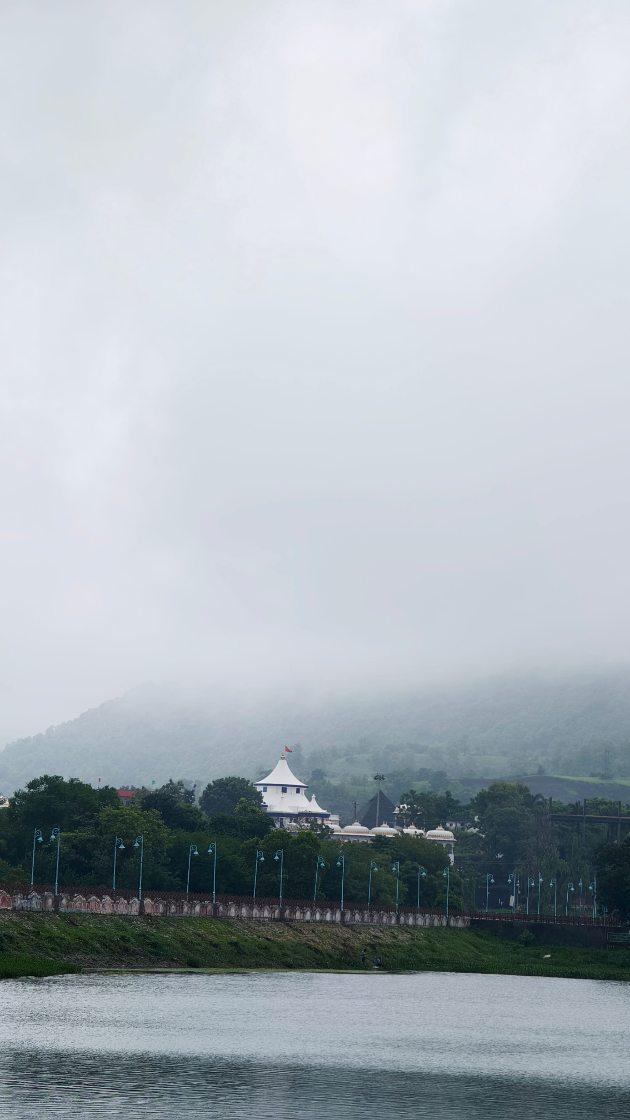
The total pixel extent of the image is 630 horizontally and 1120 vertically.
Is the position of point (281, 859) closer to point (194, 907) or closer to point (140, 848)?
point (140, 848)

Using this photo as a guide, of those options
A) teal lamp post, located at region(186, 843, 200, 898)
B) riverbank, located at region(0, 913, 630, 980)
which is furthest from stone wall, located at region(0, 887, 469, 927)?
teal lamp post, located at region(186, 843, 200, 898)

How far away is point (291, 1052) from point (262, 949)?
2601 inches

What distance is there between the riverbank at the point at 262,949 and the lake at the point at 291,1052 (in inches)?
257

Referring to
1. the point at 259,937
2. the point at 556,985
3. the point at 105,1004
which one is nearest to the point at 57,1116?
the point at 105,1004

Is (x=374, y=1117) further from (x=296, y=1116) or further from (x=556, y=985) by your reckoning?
(x=556, y=985)

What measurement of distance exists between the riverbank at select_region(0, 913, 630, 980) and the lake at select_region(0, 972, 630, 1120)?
6.54 metres

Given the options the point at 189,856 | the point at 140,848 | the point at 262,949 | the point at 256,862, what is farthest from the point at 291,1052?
the point at 256,862

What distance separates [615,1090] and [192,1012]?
106ft

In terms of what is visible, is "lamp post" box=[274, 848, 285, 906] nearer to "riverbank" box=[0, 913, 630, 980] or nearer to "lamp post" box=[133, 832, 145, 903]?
"riverbank" box=[0, 913, 630, 980]

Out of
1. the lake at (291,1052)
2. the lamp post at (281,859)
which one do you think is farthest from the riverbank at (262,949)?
the lamp post at (281,859)

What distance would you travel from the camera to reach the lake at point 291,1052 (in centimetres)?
6378

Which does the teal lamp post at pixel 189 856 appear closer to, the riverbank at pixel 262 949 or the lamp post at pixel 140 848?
the lamp post at pixel 140 848

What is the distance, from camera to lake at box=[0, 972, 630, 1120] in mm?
63781

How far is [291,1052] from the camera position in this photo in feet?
267
